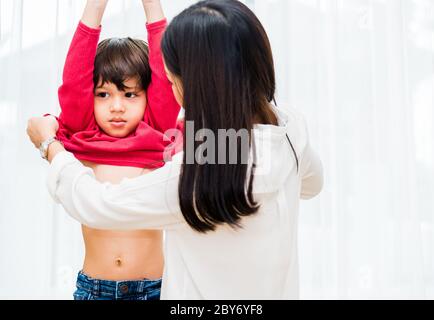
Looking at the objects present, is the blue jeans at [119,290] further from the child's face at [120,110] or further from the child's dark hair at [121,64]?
the child's dark hair at [121,64]

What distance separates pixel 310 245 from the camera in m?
1.87

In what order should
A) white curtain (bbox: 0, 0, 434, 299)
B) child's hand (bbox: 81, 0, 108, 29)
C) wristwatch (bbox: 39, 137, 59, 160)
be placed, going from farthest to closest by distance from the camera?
white curtain (bbox: 0, 0, 434, 299), child's hand (bbox: 81, 0, 108, 29), wristwatch (bbox: 39, 137, 59, 160)

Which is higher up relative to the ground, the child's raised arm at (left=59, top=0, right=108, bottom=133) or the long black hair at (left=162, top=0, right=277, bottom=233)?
the child's raised arm at (left=59, top=0, right=108, bottom=133)

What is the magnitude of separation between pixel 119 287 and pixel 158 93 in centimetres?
46

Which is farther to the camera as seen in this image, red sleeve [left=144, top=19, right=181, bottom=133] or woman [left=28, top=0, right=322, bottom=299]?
red sleeve [left=144, top=19, right=181, bottom=133]

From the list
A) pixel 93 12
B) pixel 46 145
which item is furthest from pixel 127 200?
pixel 93 12

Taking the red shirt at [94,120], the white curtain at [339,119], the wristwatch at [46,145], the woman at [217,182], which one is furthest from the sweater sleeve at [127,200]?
the white curtain at [339,119]

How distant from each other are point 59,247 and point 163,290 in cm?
102

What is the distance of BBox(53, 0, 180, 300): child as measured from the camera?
1102mm

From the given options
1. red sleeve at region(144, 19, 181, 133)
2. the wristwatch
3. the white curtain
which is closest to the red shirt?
red sleeve at region(144, 19, 181, 133)

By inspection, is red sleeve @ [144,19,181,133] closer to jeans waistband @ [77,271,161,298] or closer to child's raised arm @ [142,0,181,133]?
child's raised arm @ [142,0,181,133]

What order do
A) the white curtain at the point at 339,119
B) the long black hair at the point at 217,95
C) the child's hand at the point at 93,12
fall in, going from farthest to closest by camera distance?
the white curtain at the point at 339,119, the child's hand at the point at 93,12, the long black hair at the point at 217,95

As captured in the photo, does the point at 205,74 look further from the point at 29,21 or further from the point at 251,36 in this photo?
the point at 29,21

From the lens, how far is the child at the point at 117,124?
110 cm
